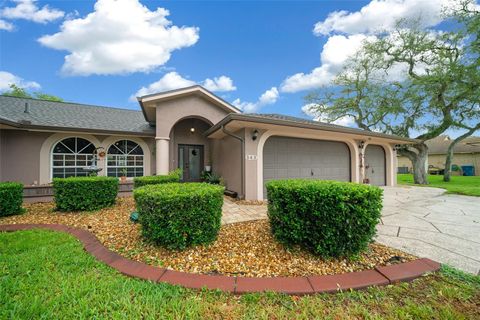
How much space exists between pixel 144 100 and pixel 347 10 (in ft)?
30.2

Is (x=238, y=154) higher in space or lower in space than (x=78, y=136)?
lower

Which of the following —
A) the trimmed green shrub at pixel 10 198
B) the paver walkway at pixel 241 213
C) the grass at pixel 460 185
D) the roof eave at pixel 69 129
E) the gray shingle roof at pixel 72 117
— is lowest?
the grass at pixel 460 185

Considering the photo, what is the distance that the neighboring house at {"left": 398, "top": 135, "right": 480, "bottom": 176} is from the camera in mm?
21719

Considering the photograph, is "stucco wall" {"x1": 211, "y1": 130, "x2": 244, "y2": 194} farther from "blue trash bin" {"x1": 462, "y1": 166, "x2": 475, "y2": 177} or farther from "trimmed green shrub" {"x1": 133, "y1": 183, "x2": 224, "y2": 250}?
"blue trash bin" {"x1": 462, "y1": 166, "x2": 475, "y2": 177}

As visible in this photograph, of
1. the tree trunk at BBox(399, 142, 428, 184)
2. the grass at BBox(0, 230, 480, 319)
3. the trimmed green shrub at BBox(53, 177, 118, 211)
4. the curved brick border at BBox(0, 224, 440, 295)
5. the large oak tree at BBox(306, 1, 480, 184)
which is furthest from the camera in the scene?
the tree trunk at BBox(399, 142, 428, 184)

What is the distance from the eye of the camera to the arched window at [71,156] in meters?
7.81

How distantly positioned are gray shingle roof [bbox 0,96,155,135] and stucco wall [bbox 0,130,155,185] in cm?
62

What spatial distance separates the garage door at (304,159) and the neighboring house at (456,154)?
2508cm

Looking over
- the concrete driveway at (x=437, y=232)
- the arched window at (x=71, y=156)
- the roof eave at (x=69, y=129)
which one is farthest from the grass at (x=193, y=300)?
the arched window at (x=71, y=156)

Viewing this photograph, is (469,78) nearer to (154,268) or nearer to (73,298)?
(154,268)

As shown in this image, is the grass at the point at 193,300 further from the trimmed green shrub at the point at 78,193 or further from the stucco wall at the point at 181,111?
the stucco wall at the point at 181,111

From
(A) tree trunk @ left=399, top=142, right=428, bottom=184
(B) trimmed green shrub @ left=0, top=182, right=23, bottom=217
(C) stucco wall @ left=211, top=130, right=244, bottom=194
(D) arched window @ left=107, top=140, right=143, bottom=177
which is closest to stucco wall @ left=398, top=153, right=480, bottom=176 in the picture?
(A) tree trunk @ left=399, top=142, right=428, bottom=184

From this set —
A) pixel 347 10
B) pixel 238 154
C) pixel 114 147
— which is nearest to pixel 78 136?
pixel 114 147

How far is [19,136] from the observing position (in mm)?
7191
